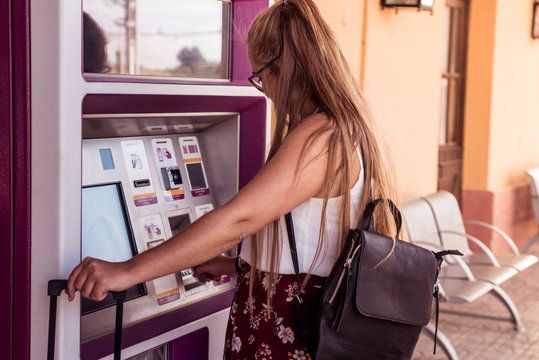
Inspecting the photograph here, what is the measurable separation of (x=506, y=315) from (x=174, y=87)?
4.10 meters

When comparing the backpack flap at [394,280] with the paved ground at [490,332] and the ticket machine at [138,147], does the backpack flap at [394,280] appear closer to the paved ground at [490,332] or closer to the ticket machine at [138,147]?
the ticket machine at [138,147]

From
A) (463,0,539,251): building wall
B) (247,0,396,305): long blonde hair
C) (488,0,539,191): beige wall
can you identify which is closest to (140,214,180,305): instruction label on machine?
(247,0,396,305): long blonde hair

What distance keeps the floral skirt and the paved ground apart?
2634 millimetres

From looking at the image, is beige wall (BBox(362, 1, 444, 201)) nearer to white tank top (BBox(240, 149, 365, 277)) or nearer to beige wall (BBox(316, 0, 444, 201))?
beige wall (BBox(316, 0, 444, 201))

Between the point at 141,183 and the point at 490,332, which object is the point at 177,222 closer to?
the point at 141,183

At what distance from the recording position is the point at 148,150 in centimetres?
197

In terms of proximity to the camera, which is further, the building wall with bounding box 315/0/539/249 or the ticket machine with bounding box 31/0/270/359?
the building wall with bounding box 315/0/539/249

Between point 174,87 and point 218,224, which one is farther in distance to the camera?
point 174,87

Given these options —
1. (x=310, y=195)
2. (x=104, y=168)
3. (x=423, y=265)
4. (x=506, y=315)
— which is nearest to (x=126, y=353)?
(x=104, y=168)

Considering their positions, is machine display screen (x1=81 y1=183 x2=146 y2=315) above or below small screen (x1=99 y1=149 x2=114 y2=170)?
below

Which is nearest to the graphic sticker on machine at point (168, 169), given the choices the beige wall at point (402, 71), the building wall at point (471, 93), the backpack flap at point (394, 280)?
the backpack flap at point (394, 280)

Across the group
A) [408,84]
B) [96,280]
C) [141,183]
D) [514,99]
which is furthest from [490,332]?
[96,280]

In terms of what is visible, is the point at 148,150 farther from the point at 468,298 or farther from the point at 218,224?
the point at 468,298

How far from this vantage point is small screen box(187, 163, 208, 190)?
2.12 meters
